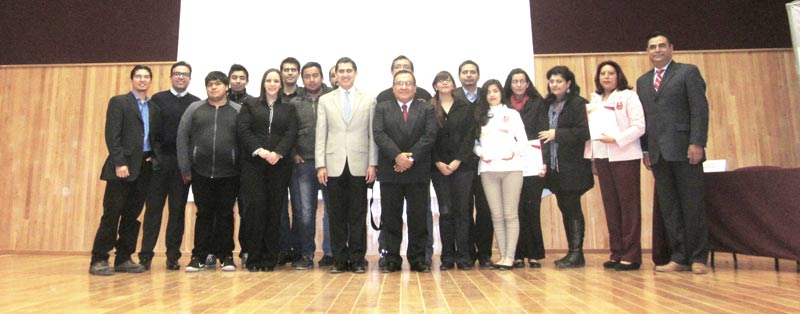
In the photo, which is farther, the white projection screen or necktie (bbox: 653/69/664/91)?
the white projection screen

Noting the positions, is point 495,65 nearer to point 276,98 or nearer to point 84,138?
point 276,98

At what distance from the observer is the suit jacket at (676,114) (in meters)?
3.07

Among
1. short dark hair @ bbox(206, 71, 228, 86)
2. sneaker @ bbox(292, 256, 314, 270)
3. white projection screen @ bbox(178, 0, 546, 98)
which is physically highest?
white projection screen @ bbox(178, 0, 546, 98)

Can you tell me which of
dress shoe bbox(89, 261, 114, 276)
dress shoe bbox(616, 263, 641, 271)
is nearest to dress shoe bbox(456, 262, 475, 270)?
dress shoe bbox(616, 263, 641, 271)

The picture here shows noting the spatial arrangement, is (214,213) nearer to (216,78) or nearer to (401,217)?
(216,78)

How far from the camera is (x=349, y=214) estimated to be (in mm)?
3207

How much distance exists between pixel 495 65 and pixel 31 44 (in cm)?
→ 476

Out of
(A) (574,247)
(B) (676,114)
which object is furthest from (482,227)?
(B) (676,114)

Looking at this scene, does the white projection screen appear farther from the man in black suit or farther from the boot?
the boot

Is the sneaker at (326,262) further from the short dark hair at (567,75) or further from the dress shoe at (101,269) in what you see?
the short dark hair at (567,75)

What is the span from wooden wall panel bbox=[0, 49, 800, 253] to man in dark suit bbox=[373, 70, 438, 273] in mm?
2311

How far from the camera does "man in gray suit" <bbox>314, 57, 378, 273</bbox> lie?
3.17 m

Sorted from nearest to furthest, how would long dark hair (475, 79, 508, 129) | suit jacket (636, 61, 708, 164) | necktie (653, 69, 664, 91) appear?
suit jacket (636, 61, 708, 164)
necktie (653, 69, 664, 91)
long dark hair (475, 79, 508, 129)

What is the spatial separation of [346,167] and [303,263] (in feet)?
2.46
